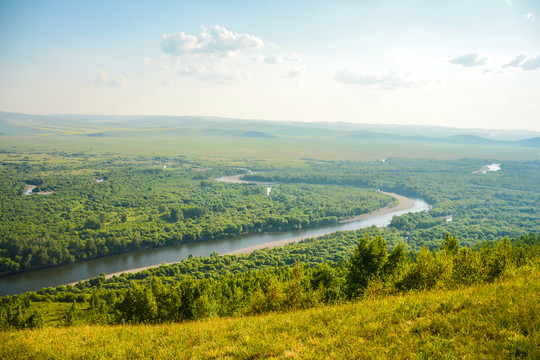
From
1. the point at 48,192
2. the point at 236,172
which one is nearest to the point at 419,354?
the point at 48,192

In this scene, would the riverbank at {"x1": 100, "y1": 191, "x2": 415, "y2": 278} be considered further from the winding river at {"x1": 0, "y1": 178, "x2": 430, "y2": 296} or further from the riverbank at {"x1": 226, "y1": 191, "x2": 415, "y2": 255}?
the winding river at {"x1": 0, "y1": 178, "x2": 430, "y2": 296}

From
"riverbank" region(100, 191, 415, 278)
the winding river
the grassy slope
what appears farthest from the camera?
"riverbank" region(100, 191, 415, 278)

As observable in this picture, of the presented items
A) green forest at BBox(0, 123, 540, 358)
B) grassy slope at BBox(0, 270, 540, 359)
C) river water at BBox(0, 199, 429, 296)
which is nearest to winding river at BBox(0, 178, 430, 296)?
river water at BBox(0, 199, 429, 296)

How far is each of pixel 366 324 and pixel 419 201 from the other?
108 metres

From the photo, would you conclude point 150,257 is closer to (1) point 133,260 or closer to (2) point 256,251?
(1) point 133,260

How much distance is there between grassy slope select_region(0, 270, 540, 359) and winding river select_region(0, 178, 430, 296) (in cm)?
4308

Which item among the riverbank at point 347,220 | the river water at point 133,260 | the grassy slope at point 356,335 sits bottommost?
the river water at point 133,260

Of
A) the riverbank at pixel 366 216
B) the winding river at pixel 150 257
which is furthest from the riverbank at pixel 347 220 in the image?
the winding river at pixel 150 257

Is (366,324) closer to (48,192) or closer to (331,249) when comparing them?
(331,249)

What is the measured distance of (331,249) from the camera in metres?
56.8

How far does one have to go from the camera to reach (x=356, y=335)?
895cm

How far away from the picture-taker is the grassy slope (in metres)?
7.69

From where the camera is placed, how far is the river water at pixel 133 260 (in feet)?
152

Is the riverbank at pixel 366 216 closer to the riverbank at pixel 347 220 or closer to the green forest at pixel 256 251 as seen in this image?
the riverbank at pixel 347 220
